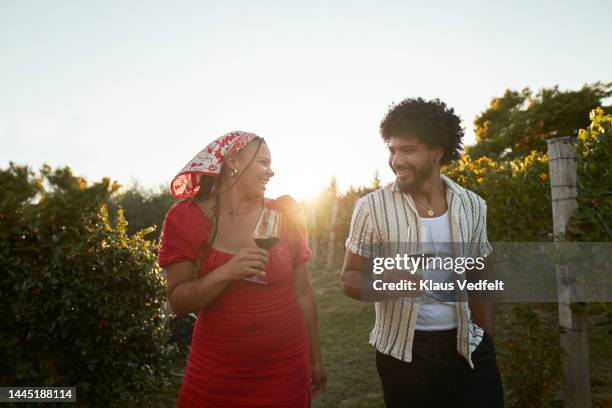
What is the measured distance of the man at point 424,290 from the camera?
2.38 meters

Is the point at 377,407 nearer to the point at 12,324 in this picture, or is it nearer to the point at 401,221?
the point at 401,221

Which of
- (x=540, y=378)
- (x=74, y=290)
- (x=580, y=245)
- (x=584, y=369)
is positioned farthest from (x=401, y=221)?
(x=74, y=290)

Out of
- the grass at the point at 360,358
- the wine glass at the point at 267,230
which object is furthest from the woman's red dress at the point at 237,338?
the grass at the point at 360,358

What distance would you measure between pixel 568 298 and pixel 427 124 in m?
2.71

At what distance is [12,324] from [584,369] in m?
5.75

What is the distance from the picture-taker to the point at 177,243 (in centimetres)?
226

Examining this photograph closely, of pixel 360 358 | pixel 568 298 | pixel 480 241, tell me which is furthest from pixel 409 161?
pixel 360 358

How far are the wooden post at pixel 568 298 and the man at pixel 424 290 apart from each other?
1.82m

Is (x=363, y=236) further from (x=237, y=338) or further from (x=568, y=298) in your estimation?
→ (x=568, y=298)

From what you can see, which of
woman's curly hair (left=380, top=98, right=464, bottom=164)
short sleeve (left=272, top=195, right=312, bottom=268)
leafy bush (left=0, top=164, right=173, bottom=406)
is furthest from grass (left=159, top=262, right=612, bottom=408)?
short sleeve (left=272, top=195, right=312, bottom=268)

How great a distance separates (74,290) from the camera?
4.39 m

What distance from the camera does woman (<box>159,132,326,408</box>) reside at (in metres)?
2.23

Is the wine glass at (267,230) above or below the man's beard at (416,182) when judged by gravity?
below

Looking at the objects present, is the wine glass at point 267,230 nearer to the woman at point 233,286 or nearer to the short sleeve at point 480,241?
the woman at point 233,286
